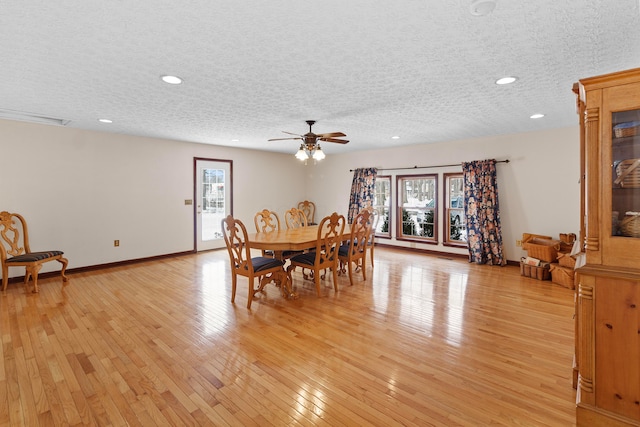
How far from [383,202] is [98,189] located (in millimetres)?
5728

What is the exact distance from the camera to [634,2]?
5.63 ft

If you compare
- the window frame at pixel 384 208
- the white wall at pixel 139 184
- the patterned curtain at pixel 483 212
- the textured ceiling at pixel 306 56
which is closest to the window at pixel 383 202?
the window frame at pixel 384 208

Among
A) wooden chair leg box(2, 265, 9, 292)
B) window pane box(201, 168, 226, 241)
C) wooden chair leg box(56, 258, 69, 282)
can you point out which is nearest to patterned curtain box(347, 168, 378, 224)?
window pane box(201, 168, 226, 241)

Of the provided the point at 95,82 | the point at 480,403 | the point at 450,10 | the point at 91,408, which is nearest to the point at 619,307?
the point at 480,403

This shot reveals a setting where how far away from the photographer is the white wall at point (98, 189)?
4.65 meters

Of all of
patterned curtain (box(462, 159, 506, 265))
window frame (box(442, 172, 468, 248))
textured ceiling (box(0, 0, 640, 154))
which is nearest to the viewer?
textured ceiling (box(0, 0, 640, 154))

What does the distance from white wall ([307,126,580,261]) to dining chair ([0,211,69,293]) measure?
647 centimetres

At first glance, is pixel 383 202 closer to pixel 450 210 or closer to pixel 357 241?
pixel 450 210

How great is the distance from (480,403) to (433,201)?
5.07 m

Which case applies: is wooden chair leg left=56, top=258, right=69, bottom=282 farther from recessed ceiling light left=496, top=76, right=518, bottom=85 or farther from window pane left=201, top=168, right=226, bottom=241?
recessed ceiling light left=496, top=76, right=518, bottom=85

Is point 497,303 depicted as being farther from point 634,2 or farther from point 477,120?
point 634,2

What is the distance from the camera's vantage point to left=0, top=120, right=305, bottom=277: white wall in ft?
15.3

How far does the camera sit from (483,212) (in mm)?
5660

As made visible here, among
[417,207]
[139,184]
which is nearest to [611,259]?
[417,207]
